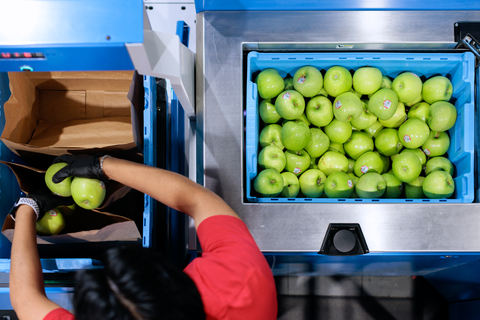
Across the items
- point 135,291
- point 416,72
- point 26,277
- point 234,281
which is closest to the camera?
point 135,291

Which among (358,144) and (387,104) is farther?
(358,144)

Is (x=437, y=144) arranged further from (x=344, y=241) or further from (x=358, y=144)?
(x=344, y=241)

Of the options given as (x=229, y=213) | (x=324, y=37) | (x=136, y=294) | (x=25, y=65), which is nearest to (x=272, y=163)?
(x=229, y=213)

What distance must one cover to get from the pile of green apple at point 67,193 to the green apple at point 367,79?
109cm

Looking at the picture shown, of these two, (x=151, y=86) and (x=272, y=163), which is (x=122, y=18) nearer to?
(x=151, y=86)

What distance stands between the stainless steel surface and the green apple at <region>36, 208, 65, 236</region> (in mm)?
648

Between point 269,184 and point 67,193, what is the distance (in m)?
0.81

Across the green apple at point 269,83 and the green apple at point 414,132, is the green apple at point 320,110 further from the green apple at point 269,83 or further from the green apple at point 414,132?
the green apple at point 414,132

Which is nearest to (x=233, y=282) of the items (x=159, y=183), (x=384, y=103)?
(x=159, y=183)

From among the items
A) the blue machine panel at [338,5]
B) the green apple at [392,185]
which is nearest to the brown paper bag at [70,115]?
the blue machine panel at [338,5]

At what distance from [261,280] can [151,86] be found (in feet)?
2.85

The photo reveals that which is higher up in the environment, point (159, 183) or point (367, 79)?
point (367, 79)

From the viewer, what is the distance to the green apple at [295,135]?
1152mm

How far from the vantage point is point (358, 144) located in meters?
1.26
